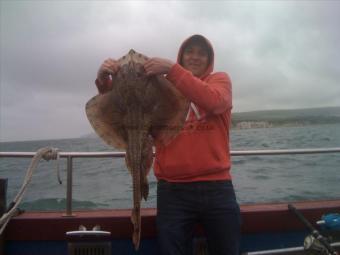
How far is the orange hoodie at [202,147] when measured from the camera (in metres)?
3.62

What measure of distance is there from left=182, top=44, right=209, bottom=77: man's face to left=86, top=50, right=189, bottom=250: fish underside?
864mm

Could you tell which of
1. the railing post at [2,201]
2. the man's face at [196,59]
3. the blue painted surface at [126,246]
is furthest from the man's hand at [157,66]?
the railing post at [2,201]

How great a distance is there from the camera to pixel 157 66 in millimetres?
3215

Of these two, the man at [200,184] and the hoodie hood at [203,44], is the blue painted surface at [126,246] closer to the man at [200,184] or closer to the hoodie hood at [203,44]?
the man at [200,184]

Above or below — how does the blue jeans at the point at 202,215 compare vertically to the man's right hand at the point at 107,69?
below

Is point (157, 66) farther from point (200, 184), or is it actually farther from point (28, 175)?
point (28, 175)

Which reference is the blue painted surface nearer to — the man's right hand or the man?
the man

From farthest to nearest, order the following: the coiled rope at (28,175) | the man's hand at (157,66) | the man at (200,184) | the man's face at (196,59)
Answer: the man's face at (196,59)
the coiled rope at (28,175)
the man at (200,184)
the man's hand at (157,66)

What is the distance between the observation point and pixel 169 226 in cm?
357

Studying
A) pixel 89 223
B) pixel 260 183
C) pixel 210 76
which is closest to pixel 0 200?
pixel 89 223

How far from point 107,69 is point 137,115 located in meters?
0.49

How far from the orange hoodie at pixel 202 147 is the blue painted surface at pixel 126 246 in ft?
3.81

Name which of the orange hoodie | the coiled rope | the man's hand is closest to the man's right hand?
the man's hand

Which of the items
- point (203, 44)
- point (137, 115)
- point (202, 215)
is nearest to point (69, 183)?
point (137, 115)
